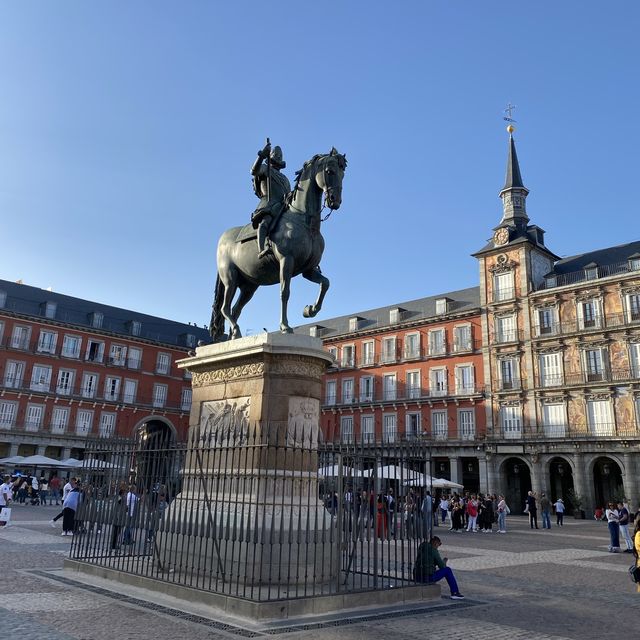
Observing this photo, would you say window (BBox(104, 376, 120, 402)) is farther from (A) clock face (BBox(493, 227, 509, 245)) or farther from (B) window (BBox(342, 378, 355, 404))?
(A) clock face (BBox(493, 227, 509, 245))

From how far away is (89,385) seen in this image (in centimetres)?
4734

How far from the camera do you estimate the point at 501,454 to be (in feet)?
126

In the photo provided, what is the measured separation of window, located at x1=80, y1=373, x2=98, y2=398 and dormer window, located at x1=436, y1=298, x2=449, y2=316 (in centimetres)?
2767

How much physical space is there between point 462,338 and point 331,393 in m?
12.9

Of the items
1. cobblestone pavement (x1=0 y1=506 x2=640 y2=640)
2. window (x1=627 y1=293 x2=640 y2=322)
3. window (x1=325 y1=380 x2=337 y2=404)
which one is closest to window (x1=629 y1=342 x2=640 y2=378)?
window (x1=627 y1=293 x2=640 y2=322)

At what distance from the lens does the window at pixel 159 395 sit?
51.0 metres

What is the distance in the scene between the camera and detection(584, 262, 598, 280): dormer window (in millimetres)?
37875

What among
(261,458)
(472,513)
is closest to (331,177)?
(261,458)

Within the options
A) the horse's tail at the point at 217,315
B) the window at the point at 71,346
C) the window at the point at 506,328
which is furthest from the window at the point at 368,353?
the horse's tail at the point at 217,315

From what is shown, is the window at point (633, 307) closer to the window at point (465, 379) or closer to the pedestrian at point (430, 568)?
the window at point (465, 379)

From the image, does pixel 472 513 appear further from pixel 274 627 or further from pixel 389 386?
pixel 389 386

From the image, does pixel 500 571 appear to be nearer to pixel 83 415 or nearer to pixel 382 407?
pixel 382 407

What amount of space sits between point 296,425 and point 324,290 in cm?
242

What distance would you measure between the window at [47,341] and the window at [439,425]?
29.3 meters
